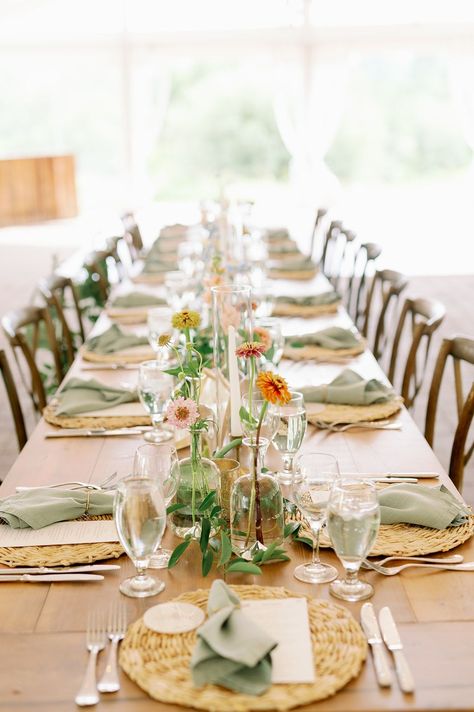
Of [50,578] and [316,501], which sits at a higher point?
[316,501]

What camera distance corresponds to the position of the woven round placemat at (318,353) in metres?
2.96

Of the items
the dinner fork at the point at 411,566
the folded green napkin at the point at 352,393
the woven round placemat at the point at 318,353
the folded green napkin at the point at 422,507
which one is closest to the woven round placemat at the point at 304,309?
the woven round placemat at the point at 318,353

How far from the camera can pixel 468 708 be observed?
117 centimetres

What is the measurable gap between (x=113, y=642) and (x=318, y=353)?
69.2 inches

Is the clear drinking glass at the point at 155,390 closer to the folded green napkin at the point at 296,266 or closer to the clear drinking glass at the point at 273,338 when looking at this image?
the clear drinking glass at the point at 273,338

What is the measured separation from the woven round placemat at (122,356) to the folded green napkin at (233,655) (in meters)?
1.74

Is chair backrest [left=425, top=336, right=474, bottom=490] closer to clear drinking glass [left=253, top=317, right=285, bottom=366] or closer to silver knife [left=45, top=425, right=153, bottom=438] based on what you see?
clear drinking glass [left=253, top=317, right=285, bottom=366]

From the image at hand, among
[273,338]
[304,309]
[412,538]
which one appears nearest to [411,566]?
[412,538]

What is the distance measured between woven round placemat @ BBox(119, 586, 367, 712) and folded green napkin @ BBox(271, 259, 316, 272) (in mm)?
3206

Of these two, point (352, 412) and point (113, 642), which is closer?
point (113, 642)

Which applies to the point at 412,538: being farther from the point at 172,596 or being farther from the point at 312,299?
the point at 312,299

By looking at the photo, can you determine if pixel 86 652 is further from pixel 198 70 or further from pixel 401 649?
pixel 198 70

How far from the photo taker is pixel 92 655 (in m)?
1.28

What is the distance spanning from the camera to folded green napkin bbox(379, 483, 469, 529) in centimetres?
168
